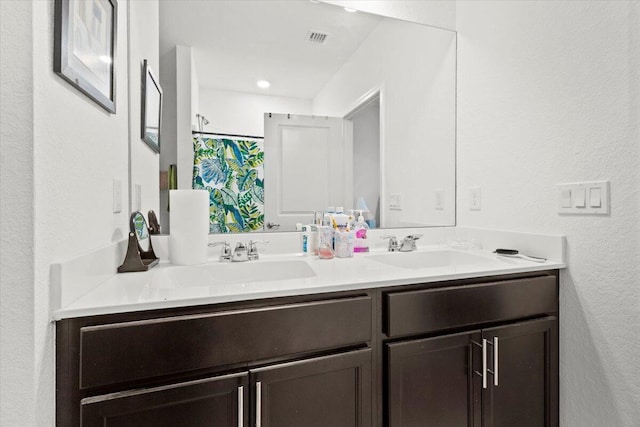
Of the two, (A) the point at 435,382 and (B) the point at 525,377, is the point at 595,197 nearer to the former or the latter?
(B) the point at 525,377

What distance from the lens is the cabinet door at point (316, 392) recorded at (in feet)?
3.01

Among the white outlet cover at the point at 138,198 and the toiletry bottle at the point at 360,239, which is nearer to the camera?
the white outlet cover at the point at 138,198

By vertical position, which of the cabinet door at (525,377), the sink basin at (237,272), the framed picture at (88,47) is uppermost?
the framed picture at (88,47)

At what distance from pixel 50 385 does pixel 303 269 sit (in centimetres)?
82

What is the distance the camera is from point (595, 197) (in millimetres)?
1209

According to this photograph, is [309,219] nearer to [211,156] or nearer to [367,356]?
[211,156]

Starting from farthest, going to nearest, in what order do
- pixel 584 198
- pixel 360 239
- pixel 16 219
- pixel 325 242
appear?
pixel 360 239 → pixel 325 242 → pixel 584 198 → pixel 16 219

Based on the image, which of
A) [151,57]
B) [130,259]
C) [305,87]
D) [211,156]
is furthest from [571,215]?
[151,57]

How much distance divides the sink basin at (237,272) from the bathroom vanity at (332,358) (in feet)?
0.53

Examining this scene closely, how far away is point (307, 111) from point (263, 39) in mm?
382

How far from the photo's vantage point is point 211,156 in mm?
1478

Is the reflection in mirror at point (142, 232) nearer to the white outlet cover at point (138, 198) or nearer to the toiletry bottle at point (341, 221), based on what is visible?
the white outlet cover at point (138, 198)

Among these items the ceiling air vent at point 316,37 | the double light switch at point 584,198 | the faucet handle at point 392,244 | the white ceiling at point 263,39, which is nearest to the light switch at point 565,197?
the double light switch at point 584,198

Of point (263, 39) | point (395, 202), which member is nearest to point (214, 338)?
point (395, 202)
